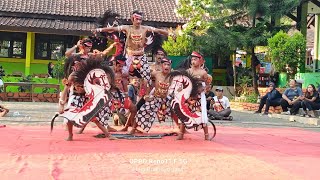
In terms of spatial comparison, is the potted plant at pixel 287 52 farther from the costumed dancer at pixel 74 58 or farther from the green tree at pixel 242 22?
the costumed dancer at pixel 74 58

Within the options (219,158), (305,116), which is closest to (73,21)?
(305,116)

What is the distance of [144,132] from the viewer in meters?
9.15

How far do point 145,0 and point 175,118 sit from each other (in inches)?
767

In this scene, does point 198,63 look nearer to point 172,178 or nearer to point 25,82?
point 172,178

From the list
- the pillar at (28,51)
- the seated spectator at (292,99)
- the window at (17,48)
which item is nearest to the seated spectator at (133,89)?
the seated spectator at (292,99)

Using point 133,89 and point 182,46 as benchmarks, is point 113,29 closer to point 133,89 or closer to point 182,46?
point 133,89

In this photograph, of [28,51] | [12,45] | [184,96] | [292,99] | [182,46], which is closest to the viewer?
[184,96]

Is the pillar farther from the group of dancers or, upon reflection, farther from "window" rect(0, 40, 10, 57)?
the group of dancers

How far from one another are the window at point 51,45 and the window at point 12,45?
0.64 metres

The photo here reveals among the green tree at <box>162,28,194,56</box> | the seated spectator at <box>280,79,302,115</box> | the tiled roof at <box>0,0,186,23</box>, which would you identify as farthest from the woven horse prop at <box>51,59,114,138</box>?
the tiled roof at <box>0,0,186,23</box>

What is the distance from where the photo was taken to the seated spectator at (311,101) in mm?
14430

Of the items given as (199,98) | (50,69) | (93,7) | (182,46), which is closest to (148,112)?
(199,98)

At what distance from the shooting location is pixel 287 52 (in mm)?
18406

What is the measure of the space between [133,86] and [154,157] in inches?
134
